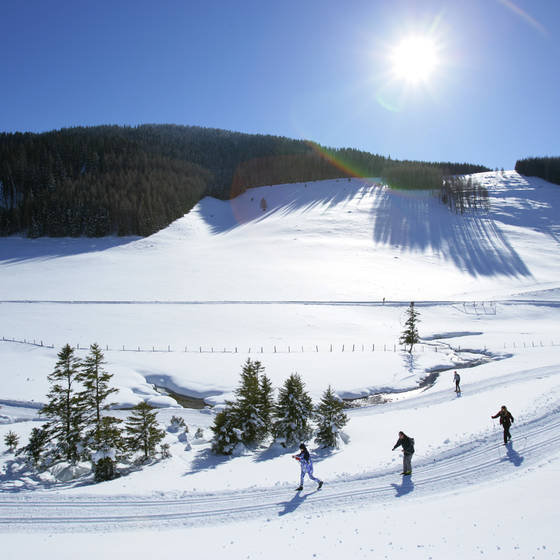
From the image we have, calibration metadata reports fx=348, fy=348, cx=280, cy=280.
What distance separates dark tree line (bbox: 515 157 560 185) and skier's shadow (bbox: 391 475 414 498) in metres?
168

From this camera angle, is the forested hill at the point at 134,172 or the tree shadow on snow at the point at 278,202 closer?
the forested hill at the point at 134,172

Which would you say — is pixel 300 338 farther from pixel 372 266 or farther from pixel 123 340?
pixel 372 266

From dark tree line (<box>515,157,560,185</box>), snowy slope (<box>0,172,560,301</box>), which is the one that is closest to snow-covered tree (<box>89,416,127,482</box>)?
snowy slope (<box>0,172,560,301</box>)

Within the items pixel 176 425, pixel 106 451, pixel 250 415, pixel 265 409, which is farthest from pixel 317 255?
pixel 106 451

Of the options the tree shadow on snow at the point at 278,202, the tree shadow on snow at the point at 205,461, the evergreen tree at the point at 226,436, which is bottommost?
the tree shadow on snow at the point at 205,461

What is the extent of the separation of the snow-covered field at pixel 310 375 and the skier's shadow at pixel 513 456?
0.08 metres

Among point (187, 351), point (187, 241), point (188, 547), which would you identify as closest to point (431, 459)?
point (188, 547)

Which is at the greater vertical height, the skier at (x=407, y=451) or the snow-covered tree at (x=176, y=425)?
the skier at (x=407, y=451)

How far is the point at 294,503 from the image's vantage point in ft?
33.7

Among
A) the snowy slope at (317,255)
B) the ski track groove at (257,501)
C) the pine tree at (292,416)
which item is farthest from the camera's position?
the snowy slope at (317,255)

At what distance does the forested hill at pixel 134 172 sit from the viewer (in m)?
88.7

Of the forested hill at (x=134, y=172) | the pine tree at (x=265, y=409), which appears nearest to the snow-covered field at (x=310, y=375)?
the pine tree at (x=265, y=409)

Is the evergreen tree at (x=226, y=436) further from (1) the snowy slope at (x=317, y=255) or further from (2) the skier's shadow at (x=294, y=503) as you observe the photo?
(1) the snowy slope at (x=317, y=255)

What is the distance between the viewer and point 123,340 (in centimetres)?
3447
